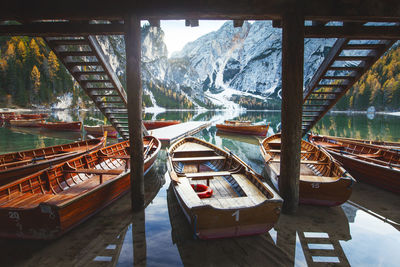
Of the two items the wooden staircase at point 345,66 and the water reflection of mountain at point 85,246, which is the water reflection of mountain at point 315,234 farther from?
the wooden staircase at point 345,66

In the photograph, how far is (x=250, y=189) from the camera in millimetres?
5938

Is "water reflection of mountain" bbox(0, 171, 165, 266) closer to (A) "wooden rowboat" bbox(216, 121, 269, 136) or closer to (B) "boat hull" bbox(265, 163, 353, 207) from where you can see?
(B) "boat hull" bbox(265, 163, 353, 207)

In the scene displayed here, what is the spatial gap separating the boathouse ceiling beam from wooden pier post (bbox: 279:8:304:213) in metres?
0.50

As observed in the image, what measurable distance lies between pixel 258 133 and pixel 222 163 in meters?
18.8

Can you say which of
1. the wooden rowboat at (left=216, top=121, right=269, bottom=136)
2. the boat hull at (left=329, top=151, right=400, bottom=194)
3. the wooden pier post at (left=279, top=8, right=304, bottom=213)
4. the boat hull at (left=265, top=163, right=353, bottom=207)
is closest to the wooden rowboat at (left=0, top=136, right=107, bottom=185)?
the wooden pier post at (left=279, top=8, right=304, bottom=213)

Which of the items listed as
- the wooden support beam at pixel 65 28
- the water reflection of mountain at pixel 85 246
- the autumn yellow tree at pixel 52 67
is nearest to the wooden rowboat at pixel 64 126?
the wooden support beam at pixel 65 28

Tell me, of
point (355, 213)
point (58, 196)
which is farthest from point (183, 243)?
point (355, 213)

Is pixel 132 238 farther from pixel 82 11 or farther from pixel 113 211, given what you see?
pixel 82 11

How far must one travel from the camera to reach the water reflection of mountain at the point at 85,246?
445 centimetres

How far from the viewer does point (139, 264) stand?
445cm

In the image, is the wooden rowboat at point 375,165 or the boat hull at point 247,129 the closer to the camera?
the wooden rowboat at point 375,165

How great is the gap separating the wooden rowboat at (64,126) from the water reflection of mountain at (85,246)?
27.8 meters

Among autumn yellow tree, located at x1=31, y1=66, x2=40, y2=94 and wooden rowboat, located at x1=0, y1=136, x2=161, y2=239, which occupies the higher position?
autumn yellow tree, located at x1=31, y1=66, x2=40, y2=94

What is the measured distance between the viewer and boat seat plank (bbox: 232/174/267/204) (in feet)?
17.7
